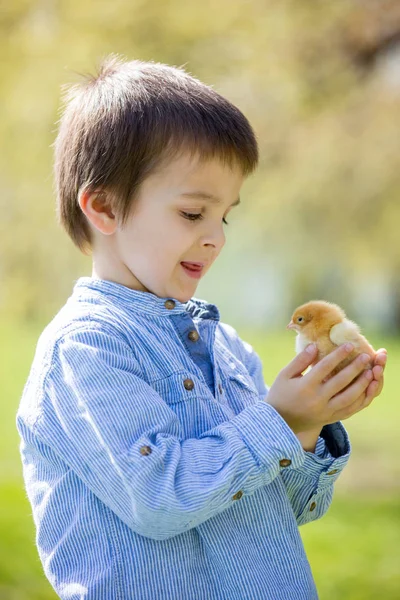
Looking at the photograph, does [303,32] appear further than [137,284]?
Yes

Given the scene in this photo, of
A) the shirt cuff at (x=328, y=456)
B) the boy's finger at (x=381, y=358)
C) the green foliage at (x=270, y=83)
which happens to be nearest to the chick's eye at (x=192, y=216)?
the boy's finger at (x=381, y=358)

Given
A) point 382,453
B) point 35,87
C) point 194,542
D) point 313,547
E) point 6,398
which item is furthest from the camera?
point 6,398

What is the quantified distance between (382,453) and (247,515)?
17.8 feet

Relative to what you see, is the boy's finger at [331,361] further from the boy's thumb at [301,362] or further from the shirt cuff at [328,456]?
the shirt cuff at [328,456]

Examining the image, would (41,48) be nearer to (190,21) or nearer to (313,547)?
(190,21)

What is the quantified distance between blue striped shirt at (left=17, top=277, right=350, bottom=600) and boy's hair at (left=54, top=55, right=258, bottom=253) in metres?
0.21

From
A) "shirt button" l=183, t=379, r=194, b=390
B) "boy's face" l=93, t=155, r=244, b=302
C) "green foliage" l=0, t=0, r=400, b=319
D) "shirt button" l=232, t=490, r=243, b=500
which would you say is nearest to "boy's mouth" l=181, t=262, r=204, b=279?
"boy's face" l=93, t=155, r=244, b=302

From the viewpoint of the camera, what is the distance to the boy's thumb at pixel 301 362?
1583 millimetres

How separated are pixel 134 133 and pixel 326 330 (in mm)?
545

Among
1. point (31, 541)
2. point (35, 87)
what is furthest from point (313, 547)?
point (35, 87)

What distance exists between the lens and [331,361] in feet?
5.06

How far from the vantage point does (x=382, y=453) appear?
22.2 feet

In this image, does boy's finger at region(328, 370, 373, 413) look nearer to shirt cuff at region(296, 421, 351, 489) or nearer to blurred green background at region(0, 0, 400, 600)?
shirt cuff at region(296, 421, 351, 489)

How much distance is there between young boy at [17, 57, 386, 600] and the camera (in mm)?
1436
